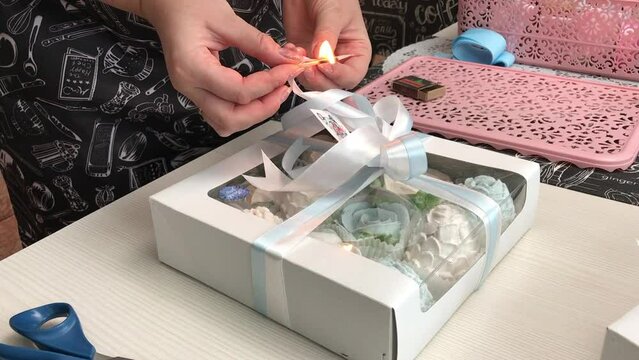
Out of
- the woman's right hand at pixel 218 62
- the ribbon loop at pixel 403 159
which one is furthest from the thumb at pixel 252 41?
the ribbon loop at pixel 403 159

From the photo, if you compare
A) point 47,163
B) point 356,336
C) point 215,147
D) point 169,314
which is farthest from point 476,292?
point 47,163

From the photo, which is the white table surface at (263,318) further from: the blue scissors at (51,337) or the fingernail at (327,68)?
the fingernail at (327,68)

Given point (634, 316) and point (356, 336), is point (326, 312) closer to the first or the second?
point (356, 336)

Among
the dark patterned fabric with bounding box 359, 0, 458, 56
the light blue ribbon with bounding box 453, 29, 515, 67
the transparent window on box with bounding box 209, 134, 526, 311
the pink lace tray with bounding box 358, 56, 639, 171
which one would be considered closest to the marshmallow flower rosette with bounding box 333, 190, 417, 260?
the transparent window on box with bounding box 209, 134, 526, 311

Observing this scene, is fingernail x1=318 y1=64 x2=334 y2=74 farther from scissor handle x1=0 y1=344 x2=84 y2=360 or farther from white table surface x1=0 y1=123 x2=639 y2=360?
scissor handle x1=0 y1=344 x2=84 y2=360

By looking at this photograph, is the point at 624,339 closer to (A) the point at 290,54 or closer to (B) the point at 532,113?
(A) the point at 290,54

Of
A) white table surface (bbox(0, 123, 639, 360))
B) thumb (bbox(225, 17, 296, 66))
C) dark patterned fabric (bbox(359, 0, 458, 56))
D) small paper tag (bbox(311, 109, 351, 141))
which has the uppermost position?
thumb (bbox(225, 17, 296, 66))
